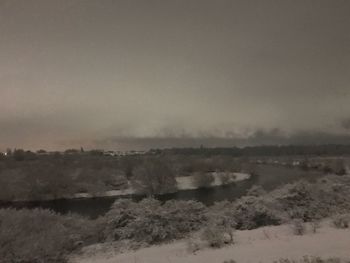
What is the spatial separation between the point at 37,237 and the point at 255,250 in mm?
7606

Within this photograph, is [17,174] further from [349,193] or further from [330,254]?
[330,254]

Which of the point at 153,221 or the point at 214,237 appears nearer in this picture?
the point at 214,237

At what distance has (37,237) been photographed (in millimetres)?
15008

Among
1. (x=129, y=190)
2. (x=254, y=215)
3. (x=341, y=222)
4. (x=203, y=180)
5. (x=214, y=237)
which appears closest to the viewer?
(x=214, y=237)

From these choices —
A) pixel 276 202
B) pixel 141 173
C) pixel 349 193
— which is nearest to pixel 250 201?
pixel 276 202

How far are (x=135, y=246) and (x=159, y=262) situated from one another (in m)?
3.45

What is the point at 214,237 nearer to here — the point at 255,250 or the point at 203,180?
the point at 255,250

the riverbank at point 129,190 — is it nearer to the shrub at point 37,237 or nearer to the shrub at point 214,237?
the shrub at point 37,237

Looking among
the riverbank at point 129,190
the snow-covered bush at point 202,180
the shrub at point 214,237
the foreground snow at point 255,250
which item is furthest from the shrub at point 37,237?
the snow-covered bush at point 202,180

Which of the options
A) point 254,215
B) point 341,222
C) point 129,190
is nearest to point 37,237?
point 254,215

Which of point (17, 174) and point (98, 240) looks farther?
point (17, 174)

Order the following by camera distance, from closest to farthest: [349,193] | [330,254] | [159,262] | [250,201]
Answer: [330,254]
[159,262]
[250,201]
[349,193]

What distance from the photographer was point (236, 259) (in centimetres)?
1180

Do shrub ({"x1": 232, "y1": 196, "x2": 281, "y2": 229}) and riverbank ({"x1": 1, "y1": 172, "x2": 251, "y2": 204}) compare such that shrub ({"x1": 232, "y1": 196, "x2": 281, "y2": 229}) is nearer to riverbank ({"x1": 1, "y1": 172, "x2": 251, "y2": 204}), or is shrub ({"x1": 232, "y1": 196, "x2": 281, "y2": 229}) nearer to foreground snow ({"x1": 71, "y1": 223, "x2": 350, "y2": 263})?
foreground snow ({"x1": 71, "y1": 223, "x2": 350, "y2": 263})
